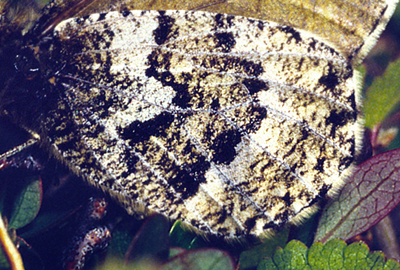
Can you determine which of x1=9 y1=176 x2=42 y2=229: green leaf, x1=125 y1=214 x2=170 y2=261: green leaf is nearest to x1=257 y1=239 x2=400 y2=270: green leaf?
x1=125 y1=214 x2=170 y2=261: green leaf

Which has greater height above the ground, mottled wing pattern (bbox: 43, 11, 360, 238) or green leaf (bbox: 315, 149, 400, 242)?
mottled wing pattern (bbox: 43, 11, 360, 238)

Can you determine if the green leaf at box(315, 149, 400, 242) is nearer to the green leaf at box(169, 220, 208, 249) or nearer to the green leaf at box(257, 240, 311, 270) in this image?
the green leaf at box(257, 240, 311, 270)

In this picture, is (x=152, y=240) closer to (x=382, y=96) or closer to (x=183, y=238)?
(x=183, y=238)

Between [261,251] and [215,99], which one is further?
[261,251]

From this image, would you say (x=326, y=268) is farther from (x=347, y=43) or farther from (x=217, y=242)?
(x=347, y=43)

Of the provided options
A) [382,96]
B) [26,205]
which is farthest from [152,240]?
[382,96]

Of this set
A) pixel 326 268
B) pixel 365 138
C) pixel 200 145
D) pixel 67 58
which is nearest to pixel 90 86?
pixel 67 58
